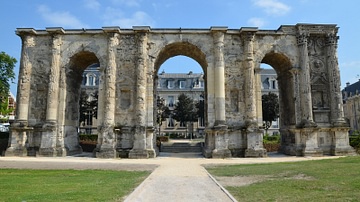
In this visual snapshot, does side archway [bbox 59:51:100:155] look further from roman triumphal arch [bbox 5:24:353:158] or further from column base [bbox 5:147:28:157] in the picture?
column base [bbox 5:147:28:157]

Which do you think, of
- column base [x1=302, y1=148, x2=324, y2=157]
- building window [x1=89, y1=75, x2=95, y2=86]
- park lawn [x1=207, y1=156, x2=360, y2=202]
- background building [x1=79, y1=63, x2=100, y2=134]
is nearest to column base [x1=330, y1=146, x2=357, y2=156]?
column base [x1=302, y1=148, x2=324, y2=157]

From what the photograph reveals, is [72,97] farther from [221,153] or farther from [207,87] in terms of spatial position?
[221,153]

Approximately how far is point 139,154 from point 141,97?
12.5 ft

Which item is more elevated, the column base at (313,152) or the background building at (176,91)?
the background building at (176,91)

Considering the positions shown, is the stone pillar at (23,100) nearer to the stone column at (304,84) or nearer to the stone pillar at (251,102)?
the stone pillar at (251,102)

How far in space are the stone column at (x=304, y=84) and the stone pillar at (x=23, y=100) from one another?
18982 mm

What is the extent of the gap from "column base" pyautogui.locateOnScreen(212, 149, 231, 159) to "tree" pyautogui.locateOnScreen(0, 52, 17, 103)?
2327cm

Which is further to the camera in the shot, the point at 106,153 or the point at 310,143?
the point at 310,143

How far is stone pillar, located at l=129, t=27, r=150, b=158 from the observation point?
1862 centimetres

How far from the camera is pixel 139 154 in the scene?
60.8 feet

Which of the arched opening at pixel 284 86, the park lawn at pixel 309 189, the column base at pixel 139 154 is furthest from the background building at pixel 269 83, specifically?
the park lawn at pixel 309 189

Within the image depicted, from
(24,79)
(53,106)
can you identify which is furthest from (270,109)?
(24,79)

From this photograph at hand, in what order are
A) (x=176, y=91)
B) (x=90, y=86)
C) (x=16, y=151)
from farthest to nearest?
(x=176, y=91)
(x=90, y=86)
(x=16, y=151)

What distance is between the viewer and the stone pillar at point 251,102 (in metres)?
18.6
